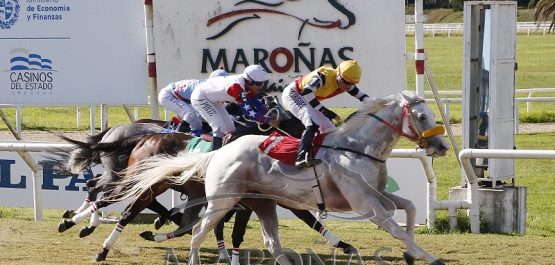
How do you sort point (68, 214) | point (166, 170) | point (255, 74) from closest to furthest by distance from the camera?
1. point (166, 170)
2. point (255, 74)
3. point (68, 214)

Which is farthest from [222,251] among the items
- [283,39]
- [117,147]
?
[283,39]

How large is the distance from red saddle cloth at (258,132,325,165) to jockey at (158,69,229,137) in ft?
6.11

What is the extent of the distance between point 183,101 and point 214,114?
3.83ft

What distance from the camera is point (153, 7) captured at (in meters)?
9.39

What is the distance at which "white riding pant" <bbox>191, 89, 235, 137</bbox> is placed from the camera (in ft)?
23.7

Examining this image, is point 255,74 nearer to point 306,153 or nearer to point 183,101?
point 306,153

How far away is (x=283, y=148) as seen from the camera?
6109 millimetres

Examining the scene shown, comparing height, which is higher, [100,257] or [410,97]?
[410,97]

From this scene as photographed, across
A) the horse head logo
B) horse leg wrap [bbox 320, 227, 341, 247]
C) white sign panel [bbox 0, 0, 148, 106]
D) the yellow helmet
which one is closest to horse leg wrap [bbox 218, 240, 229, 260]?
horse leg wrap [bbox 320, 227, 341, 247]

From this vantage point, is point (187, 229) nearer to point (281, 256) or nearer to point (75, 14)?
point (281, 256)

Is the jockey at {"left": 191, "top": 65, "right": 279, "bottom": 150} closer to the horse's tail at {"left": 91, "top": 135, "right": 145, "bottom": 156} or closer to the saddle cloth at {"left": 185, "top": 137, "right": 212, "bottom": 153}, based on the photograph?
the saddle cloth at {"left": 185, "top": 137, "right": 212, "bottom": 153}

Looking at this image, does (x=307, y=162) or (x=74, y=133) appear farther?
(x=74, y=133)

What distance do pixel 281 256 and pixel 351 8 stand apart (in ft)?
11.8

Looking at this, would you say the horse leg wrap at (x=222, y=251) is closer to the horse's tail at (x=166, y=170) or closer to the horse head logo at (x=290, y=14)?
the horse's tail at (x=166, y=170)
